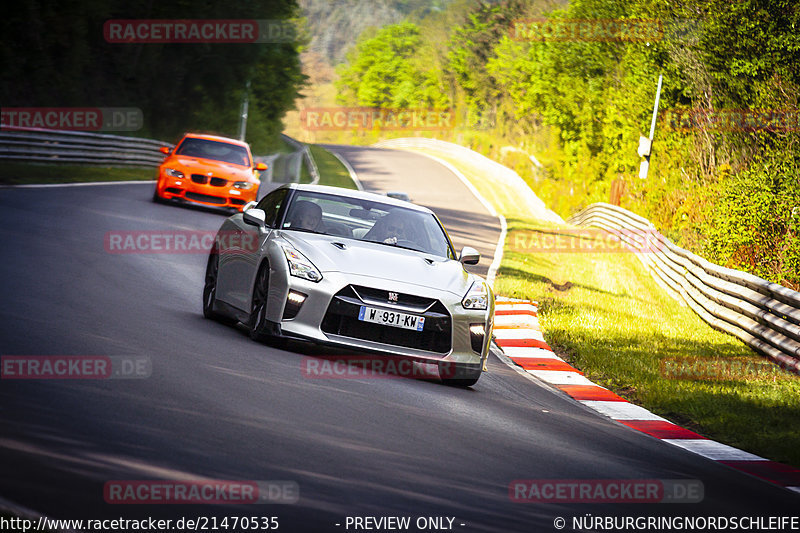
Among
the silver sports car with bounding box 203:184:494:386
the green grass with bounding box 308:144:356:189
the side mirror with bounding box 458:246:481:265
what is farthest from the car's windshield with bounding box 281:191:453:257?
the green grass with bounding box 308:144:356:189

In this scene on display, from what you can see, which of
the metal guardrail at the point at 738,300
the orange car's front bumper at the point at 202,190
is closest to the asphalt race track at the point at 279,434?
the metal guardrail at the point at 738,300

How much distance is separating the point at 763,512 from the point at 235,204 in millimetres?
18415

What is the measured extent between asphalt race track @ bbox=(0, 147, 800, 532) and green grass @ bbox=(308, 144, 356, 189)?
35.8 meters

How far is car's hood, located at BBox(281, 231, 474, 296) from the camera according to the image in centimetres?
890

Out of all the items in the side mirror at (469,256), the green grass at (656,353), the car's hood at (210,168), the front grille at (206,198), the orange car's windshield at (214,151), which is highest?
the orange car's windshield at (214,151)

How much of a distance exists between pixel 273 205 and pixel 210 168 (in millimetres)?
13089

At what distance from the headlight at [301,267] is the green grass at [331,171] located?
3579 centimetres

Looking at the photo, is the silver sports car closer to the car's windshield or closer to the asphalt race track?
the car's windshield

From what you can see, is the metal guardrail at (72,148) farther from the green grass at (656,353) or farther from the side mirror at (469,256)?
the side mirror at (469,256)

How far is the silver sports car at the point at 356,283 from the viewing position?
28.4 feet

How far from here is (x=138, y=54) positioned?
4394cm

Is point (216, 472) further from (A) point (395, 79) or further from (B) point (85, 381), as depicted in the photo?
(A) point (395, 79)

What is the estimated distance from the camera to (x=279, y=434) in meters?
6.06

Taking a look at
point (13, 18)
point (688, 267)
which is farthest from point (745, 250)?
point (13, 18)
